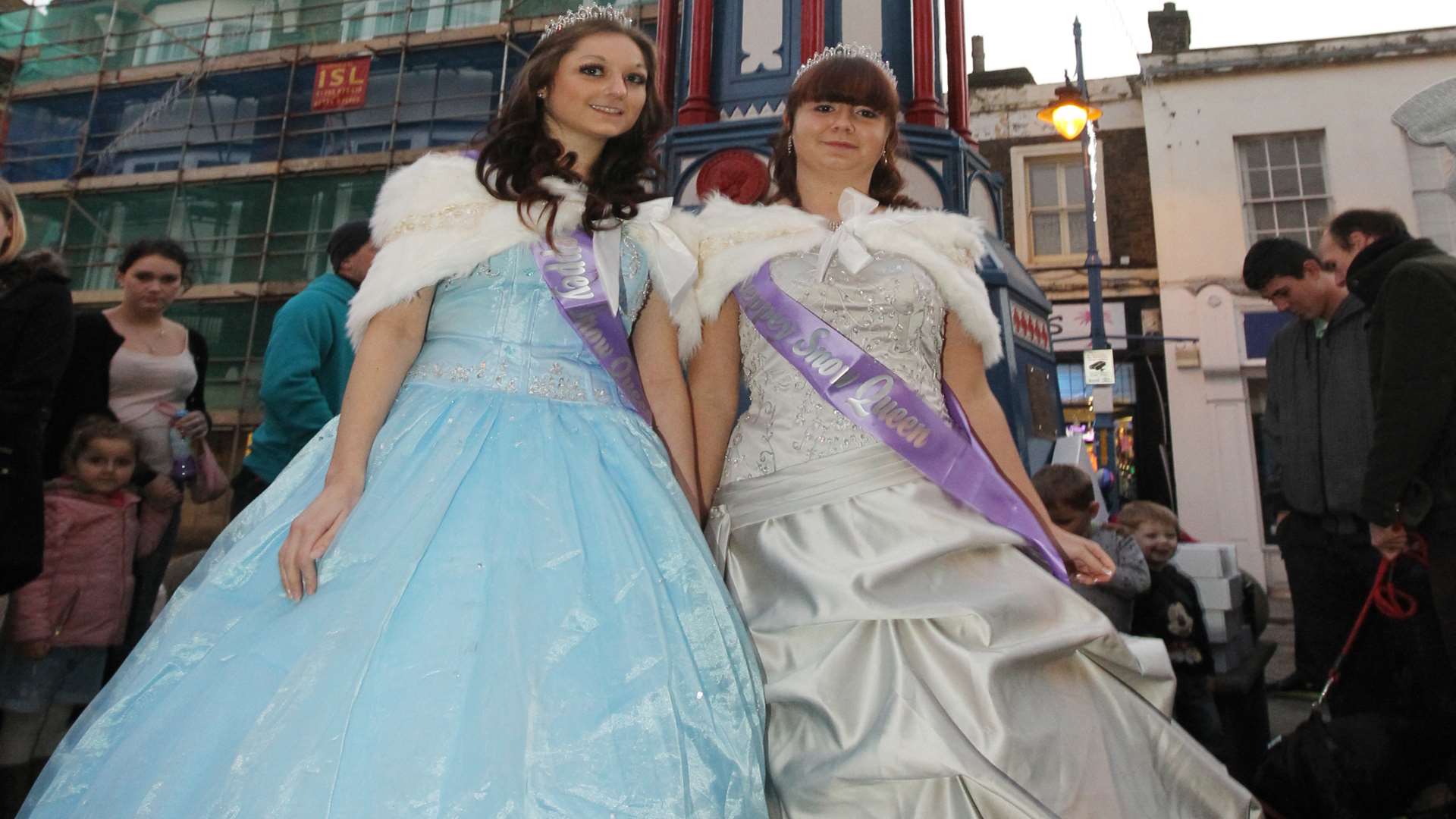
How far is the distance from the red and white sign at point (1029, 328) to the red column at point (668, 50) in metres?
1.67

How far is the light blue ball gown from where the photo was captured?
36.5 inches

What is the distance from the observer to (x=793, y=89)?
74.4 inches

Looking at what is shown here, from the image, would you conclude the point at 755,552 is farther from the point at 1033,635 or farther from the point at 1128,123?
the point at 1128,123

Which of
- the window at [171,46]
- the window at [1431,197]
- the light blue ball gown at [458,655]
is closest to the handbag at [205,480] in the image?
the light blue ball gown at [458,655]

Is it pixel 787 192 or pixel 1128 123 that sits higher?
pixel 1128 123

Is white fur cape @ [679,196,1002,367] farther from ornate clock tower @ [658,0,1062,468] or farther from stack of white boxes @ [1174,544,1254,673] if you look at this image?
stack of white boxes @ [1174,544,1254,673]

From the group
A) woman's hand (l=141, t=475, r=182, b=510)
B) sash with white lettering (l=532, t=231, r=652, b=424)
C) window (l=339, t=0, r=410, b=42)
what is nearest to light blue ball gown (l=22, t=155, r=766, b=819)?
sash with white lettering (l=532, t=231, r=652, b=424)

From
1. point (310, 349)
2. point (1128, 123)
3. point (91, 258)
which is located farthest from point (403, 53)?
point (310, 349)

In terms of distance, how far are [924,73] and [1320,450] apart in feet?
6.36

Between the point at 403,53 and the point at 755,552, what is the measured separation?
12.9 meters

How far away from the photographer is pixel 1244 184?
10.1 metres

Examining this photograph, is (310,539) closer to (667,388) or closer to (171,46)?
(667,388)

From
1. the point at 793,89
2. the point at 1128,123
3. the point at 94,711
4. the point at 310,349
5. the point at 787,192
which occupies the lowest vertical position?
the point at 94,711

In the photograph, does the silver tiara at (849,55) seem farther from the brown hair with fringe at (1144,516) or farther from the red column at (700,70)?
the red column at (700,70)
